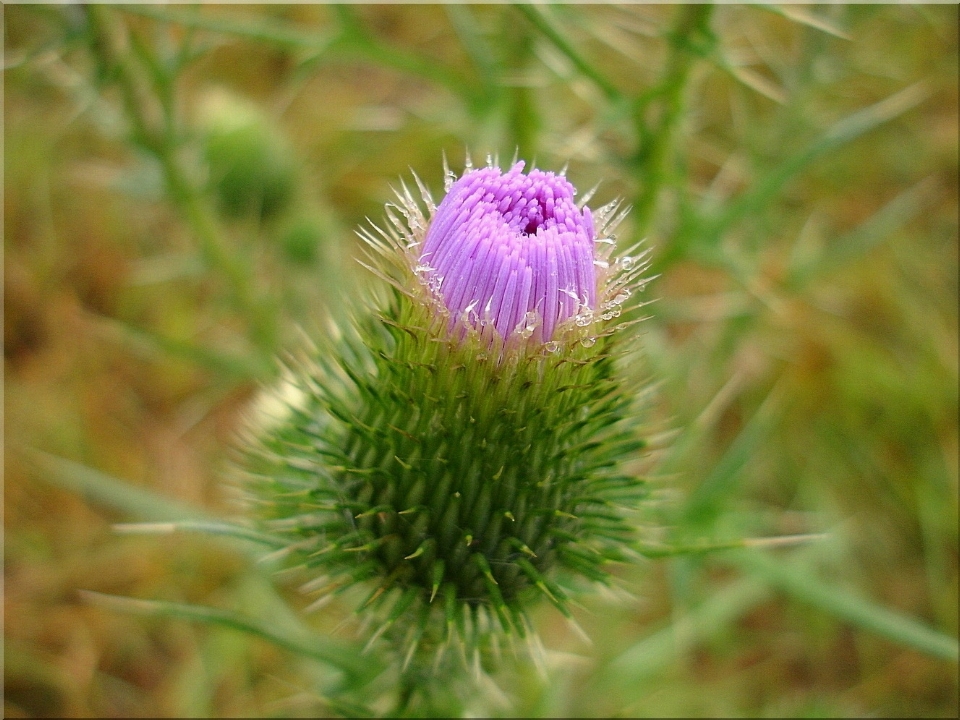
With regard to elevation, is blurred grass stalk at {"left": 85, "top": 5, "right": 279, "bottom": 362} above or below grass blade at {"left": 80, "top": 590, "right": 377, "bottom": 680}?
above

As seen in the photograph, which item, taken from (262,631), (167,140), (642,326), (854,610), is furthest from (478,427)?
(167,140)

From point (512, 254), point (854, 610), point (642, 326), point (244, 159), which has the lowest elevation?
point (854, 610)

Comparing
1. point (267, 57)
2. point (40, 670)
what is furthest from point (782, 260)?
point (40, 670)

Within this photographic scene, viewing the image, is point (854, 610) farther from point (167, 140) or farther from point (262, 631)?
point (167, 140)

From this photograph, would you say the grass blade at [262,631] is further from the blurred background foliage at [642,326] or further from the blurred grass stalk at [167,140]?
the blurred grass stalk at [167,140]

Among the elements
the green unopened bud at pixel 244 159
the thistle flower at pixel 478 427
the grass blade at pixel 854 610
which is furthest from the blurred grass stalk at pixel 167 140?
the grass blade at pixel 854 610

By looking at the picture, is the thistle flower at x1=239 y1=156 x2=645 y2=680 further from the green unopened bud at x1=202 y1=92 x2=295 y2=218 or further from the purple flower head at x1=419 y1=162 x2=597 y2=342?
the green unopened bud at x1=202 y1=92 x2=295 y2=218

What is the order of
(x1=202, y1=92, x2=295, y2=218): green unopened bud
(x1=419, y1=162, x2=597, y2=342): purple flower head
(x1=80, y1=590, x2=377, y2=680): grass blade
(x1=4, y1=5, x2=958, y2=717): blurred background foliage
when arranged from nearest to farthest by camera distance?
(x1=419, y1=162, x2=597, y2=342): purple flower head
(x1=80, y1=590, x2=377, y2=680): grass blade
(x1=4, y1=5, x2=958, y2=717): blurred background foliage
(x1=202, y1=92, x2=295, y2=218): green unopened bud

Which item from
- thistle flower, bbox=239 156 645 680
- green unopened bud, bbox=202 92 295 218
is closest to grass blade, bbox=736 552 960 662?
thistle flower, bbox=239 156 645 680
